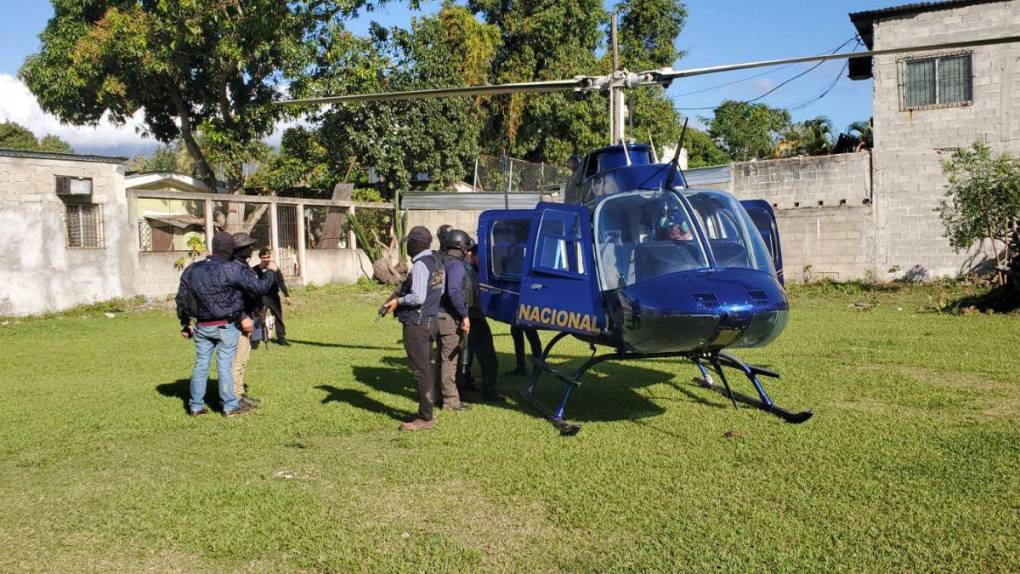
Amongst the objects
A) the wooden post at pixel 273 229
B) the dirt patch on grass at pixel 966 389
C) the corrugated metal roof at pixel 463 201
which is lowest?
the dirt patch on grass at pixel 966 389

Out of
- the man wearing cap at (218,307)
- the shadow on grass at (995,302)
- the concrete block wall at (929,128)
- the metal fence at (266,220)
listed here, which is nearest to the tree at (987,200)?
the shadow on grass at (995,302)

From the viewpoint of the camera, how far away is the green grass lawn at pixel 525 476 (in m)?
4.35

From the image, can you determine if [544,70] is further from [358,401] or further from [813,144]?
[358,401]

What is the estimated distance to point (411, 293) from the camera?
23.4ft

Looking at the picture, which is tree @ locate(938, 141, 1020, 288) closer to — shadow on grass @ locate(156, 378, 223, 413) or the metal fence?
shadow on grass @ locate(156, 378, 223, 413)

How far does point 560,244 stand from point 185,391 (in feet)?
16.5

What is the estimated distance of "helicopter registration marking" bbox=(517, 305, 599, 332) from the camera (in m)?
6.87

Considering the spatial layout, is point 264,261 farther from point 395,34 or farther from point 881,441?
point 395,34

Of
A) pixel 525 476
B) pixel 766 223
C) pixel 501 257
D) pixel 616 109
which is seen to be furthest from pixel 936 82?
pixel 525 476

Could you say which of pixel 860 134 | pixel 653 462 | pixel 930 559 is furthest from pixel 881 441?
pixel 860 134

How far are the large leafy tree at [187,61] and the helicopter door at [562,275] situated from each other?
57.0 ft

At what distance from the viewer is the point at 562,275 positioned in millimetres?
7070

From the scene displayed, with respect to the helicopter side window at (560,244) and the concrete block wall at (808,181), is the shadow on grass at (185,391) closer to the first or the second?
the helicopter side window at (560,244)

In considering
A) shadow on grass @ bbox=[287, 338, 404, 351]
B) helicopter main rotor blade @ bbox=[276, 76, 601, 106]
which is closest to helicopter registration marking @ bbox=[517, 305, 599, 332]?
helicopter main rotor blade @ bbox=[276, 76, 601, 106]
